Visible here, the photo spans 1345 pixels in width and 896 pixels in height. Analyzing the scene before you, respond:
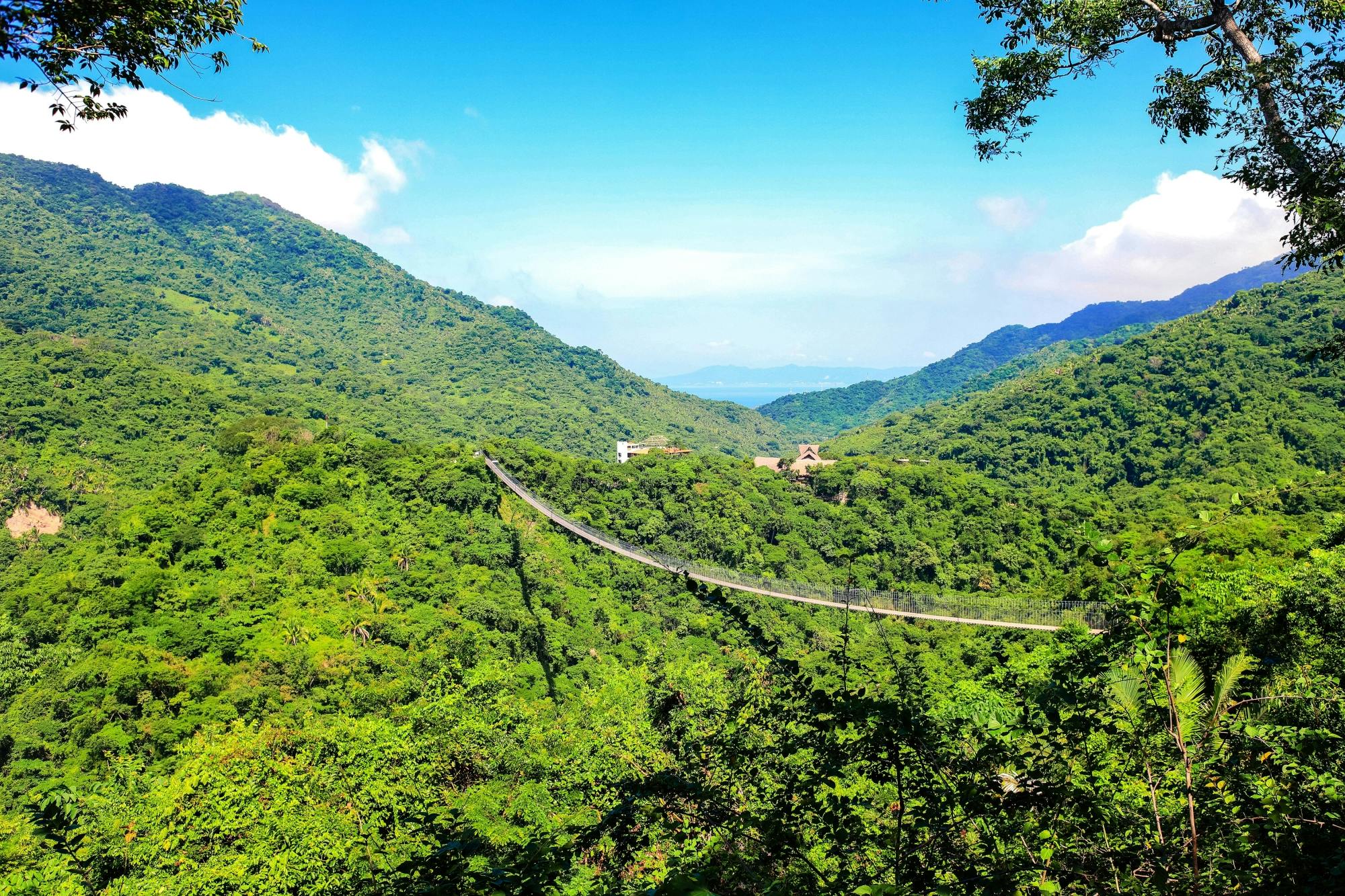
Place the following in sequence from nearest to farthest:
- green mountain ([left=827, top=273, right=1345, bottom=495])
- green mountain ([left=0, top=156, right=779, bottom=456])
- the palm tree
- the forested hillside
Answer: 1. the palm tree
2. the forested hillside
3. green mountain ([left=827, top=273, right=1345, bottom=495])
4. green mountain ([left=0, top=156, right=779, bottom=456])

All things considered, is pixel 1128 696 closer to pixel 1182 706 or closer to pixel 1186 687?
pixel 1186 687

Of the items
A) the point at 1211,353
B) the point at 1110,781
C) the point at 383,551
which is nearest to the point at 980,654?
the point at 1110,781

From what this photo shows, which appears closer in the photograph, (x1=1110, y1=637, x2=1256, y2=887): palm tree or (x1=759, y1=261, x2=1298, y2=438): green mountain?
(x1=1110, y1=637, x2=1256, y2=887): palm tree

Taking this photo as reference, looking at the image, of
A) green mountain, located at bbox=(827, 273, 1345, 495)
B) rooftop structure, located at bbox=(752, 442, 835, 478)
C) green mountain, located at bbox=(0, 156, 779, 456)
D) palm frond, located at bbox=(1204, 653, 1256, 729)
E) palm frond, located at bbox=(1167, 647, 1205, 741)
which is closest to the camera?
palm frond, located at bbox=(1167, 647, 1205, 741)

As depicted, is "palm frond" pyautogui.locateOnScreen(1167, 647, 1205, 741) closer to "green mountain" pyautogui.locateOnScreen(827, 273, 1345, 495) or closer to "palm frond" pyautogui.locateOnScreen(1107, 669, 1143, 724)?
"palm frond" pyautogui.locateOnScreen(1107, 669, 1143, 724)

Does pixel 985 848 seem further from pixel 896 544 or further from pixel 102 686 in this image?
pixel 896 544

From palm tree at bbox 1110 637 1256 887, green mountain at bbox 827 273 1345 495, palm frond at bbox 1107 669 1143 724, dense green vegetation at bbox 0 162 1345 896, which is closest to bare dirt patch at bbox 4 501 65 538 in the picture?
dense green vegetation at bbox 0 162 1345 896

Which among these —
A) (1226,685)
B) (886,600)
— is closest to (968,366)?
(886,600)
